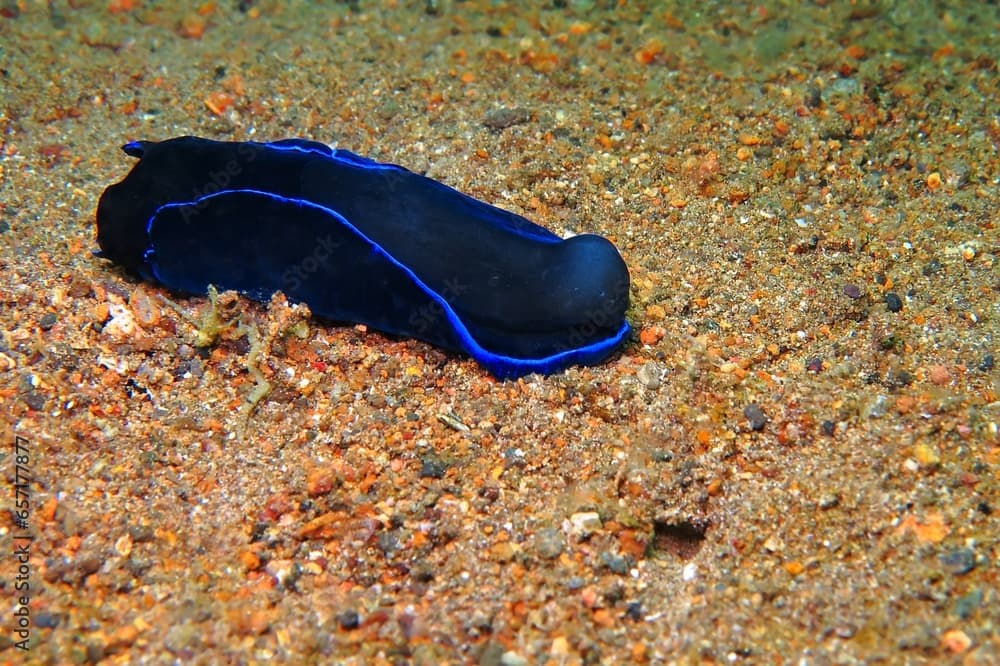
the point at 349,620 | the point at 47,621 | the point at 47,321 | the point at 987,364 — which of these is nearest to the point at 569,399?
the point at 349,620

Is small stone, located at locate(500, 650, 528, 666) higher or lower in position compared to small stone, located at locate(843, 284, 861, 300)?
lower

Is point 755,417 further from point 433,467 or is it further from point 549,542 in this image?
point 433,467

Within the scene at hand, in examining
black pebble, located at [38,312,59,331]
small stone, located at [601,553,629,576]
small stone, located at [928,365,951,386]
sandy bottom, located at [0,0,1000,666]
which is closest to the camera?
sandy bottom, located at [0,0,1000,666]

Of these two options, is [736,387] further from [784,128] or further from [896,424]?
[784,128]

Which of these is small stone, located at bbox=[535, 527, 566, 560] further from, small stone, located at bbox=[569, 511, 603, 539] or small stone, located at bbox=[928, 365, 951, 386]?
small stone, located at bbox=[928, 365, 951, 386]

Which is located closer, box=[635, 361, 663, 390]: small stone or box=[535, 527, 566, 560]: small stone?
box=[535, 527, 566, 560]: small stone

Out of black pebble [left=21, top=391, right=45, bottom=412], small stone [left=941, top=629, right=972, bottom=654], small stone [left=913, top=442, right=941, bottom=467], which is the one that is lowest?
black pebble [left=21, top=391, right=45, bottom=412]

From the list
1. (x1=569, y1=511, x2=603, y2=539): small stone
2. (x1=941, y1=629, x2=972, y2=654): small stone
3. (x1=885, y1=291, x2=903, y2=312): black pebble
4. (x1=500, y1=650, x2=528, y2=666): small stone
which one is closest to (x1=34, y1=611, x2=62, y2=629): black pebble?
(x1=500, y1=650, x2=528, y2=666): small stone

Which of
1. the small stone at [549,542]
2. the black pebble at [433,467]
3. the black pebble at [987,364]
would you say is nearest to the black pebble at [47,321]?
the black pebble at [433,467]
